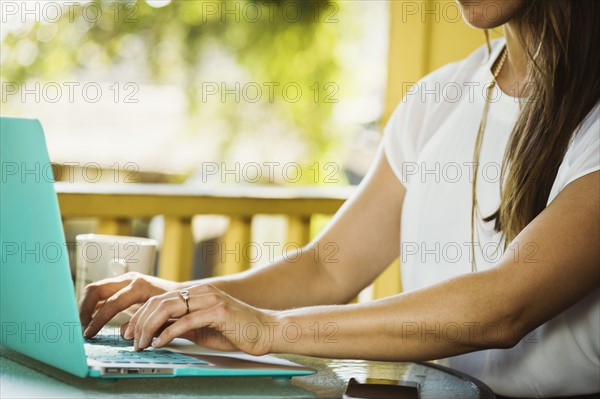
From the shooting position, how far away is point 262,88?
9.97 metres

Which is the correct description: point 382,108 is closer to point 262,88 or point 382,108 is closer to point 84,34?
point 262,88

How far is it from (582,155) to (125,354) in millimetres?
620

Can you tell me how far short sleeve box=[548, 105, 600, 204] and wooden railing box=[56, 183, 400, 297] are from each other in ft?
4.13

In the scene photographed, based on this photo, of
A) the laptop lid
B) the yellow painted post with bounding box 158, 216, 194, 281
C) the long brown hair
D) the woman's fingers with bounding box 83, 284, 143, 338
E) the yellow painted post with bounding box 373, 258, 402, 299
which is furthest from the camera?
the yellow painted post with bounding box 373, 258, 402, 299

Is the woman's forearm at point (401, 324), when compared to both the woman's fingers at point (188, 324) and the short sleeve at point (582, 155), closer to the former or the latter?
the woman's fingers at point (188, 324)

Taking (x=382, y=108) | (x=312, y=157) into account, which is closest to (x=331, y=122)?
(x=312, y=157)

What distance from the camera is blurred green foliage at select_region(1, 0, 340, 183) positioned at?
975 cm

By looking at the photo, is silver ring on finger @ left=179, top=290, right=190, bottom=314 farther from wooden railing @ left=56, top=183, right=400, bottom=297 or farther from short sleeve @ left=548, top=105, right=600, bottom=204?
wooden railing @ left=56, top=183, right=400, bottom=297

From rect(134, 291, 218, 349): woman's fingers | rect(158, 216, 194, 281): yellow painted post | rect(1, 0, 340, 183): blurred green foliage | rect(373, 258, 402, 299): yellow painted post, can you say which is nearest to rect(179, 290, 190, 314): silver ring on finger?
rect(134, 291, 218, 349): woman's fingers

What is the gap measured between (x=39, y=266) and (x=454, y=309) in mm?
471

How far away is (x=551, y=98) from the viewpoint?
1283 mm

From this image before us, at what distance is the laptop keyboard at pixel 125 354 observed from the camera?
994 mm

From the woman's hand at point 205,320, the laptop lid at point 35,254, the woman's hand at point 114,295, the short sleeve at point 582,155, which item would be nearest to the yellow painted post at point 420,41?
the short sleeve at point 582,155

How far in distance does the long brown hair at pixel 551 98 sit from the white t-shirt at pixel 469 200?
0.08 feet
